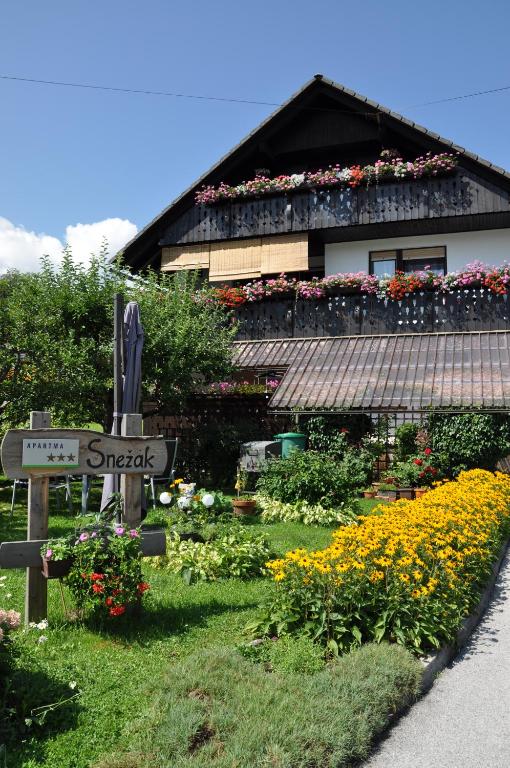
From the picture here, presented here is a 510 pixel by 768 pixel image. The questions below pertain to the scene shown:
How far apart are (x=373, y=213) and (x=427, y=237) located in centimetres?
174

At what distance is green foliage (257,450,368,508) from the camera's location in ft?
31.5

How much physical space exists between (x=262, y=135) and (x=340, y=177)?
286 centimetres

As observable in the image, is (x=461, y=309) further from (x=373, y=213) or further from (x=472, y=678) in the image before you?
(x=472, y=678)

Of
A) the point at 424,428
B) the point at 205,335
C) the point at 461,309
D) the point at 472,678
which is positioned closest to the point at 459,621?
the point at 472,678

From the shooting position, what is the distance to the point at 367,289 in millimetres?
15922

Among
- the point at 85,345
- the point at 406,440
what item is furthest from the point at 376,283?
the point at 85,345

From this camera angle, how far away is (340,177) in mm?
16688

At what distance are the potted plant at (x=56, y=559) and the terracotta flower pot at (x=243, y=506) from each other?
4.81 metres

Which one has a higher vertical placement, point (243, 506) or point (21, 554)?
point (21, 554)

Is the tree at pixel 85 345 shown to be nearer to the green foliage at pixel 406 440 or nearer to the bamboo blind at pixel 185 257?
the green foliage at pixel 406 440

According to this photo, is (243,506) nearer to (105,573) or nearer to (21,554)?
(105,573)

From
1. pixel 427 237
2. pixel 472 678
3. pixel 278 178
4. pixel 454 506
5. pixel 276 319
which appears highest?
pixel 278 178

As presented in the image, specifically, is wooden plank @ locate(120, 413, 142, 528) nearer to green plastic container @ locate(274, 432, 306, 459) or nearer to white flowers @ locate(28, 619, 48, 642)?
white flowers @ locate(28, 619, 48, 642)

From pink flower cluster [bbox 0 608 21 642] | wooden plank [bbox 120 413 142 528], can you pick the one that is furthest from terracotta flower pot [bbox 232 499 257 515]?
pink flower cluster [bbox 0 608 21 642]
